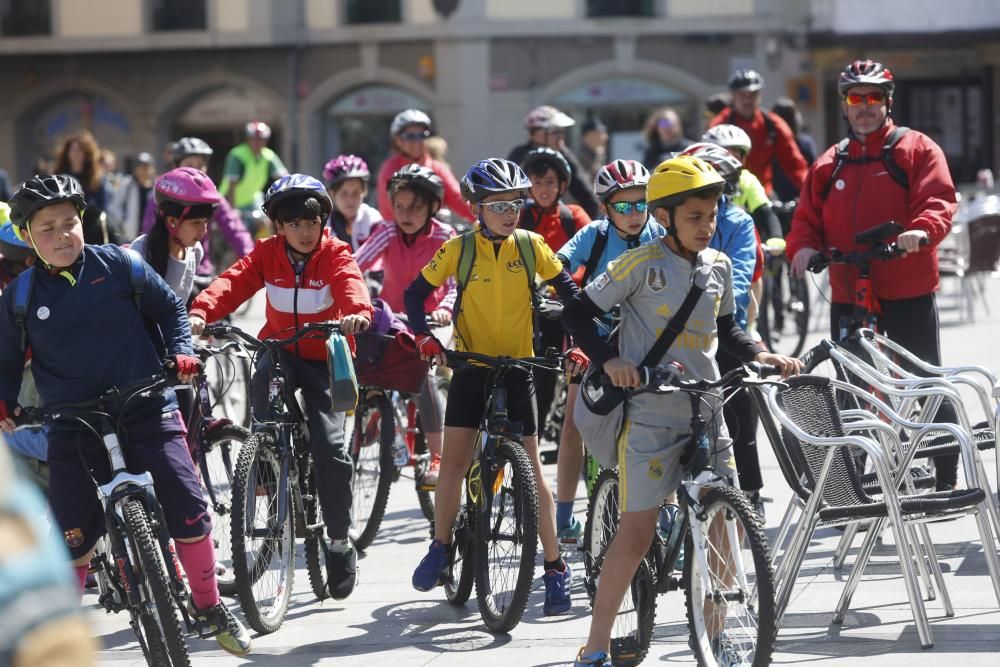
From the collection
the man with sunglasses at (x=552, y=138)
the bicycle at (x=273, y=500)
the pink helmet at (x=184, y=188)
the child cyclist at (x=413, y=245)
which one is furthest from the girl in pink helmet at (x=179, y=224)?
the man with sunglasses at (x=552, y=138)

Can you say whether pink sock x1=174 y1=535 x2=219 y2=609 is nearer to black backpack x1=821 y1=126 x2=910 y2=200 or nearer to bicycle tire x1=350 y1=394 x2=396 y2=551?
bicycle tire x1=350 y1=394 x2=396 y2=551

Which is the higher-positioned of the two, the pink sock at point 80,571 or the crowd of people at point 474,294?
the crowd of people at point 474,294

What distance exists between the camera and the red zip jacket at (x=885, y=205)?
7.73 m

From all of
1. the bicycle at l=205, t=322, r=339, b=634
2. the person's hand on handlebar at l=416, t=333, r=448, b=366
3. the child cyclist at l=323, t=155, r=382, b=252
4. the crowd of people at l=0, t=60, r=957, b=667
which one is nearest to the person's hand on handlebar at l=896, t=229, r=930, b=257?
the crowd of people at l=0, t=60, r=957, b=667

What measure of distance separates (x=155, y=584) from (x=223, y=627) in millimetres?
602

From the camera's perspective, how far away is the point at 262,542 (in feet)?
21.4

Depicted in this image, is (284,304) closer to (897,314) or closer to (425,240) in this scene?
(425,240)

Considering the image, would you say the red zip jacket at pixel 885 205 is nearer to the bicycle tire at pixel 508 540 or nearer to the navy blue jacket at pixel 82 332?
the bicycle tire at pixel 508 540

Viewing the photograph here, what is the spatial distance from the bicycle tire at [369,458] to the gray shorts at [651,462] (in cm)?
272

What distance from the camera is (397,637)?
6414 millimetres

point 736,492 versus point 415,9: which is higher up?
point 415,9

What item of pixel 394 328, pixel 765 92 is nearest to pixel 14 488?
pixel 394 328

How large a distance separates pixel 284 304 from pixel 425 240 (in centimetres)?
157

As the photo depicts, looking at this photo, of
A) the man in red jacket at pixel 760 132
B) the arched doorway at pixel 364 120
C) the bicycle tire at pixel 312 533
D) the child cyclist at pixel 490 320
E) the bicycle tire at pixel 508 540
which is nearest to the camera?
the bicycle tire at pixel 508 540
